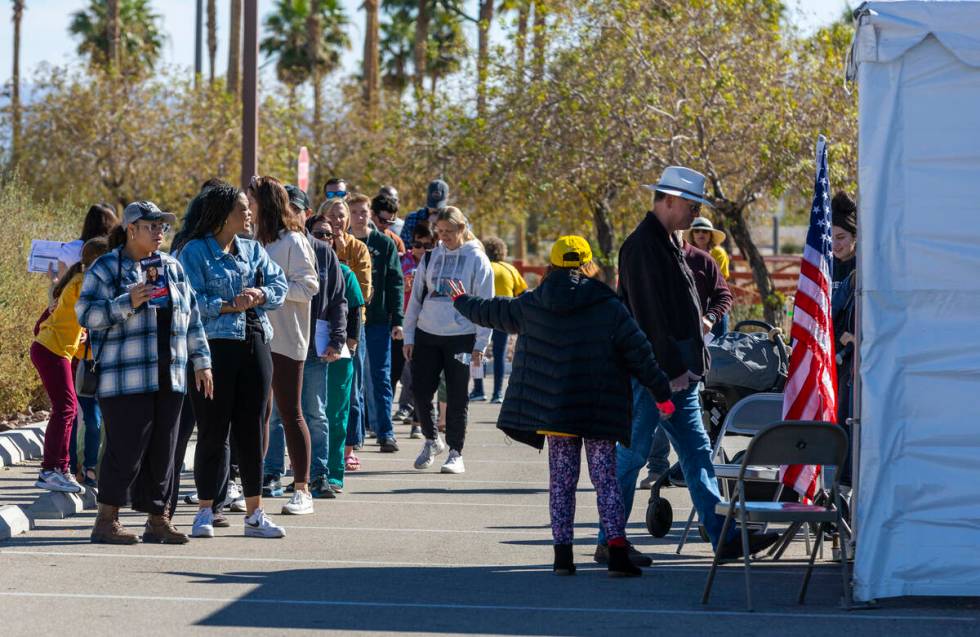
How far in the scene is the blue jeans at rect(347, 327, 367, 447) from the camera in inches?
497

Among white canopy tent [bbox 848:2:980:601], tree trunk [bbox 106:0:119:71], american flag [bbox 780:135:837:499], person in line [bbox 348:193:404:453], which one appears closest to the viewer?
white canopy tent [bbox 848:2:980:601]

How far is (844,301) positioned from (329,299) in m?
3.46

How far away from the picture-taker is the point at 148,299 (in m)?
8.60

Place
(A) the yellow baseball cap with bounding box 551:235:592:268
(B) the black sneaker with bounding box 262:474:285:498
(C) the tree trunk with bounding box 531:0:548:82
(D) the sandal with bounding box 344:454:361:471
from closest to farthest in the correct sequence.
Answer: (A) the yellow baseball cap with bounding box 551:235:592:268 → (B) the black sneaker with bounding box 262:474:285:498 → (D) the sandal with bounding box 344:454:361:471 → (C) the tree trunk with bounding box 531:0:548:82

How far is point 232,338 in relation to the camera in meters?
9.16

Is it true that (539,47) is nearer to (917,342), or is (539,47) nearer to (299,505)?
(299,505)

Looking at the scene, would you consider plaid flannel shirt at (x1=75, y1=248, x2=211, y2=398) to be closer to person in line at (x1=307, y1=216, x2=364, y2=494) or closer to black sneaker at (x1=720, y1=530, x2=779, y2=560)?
person in line at (x1=307, y1=216, x2=364, y2=494)

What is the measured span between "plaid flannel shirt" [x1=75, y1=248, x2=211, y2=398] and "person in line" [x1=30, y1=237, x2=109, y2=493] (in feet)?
5.79

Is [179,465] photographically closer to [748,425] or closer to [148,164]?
[748,425]

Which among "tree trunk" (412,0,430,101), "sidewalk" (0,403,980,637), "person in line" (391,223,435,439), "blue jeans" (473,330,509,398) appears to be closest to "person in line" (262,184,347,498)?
"sidewalk" (0,403,980,637)

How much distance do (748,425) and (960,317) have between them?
2.05 m

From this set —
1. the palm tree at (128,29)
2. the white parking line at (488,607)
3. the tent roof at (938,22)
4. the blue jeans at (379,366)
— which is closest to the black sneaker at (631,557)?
the white parking line at (488,607)

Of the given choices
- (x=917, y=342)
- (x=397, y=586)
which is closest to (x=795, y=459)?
(x=917, y=342)

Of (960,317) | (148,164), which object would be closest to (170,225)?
(960,317)
